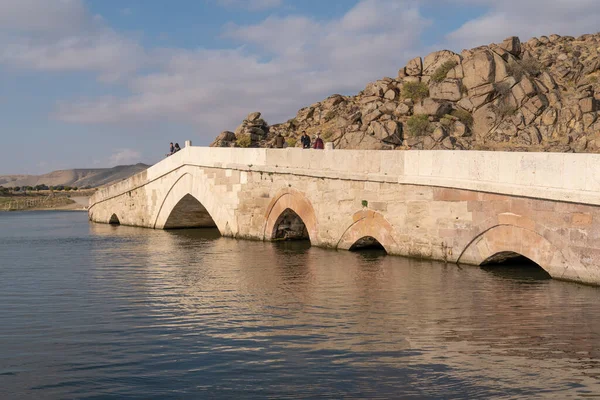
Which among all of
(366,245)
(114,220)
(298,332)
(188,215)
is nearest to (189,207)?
(188,215)

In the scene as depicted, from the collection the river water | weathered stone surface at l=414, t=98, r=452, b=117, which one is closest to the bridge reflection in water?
the river water

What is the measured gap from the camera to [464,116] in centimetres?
3775

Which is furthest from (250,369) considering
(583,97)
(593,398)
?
(583,97)

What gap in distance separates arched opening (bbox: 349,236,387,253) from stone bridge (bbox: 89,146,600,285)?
0.22 feet

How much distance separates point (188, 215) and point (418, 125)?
17010 millimetres

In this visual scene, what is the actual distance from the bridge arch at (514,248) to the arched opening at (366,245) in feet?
10.3

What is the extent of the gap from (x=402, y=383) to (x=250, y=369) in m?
1.49

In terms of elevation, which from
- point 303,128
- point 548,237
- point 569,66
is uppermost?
point 569,66

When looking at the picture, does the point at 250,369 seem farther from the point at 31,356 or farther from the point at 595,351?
the point at 595,351

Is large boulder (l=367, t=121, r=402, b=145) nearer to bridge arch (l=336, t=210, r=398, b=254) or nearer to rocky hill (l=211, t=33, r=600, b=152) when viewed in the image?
rocky hill (l=211, t=33, r=600, b=152)

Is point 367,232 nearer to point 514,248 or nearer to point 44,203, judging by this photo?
point 514,248

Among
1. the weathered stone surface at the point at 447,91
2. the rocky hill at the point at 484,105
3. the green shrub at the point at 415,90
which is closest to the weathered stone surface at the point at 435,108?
the rocky hill at the point at 484,105

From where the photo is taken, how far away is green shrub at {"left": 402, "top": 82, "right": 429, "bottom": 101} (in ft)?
135

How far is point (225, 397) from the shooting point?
5.83m
